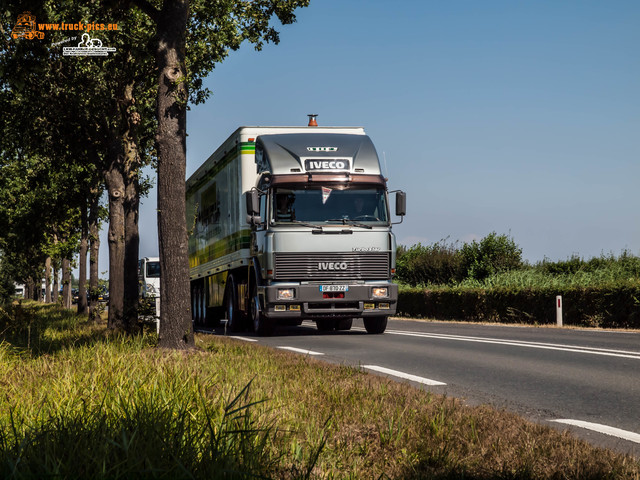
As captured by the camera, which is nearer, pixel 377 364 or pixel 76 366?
pixel 76 366

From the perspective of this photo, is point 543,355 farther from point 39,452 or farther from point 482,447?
point 39,452

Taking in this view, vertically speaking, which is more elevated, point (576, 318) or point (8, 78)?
point (8, 78)

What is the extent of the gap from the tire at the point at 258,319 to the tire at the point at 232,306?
1265mm

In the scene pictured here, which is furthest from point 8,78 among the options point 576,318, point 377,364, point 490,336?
point 576,318

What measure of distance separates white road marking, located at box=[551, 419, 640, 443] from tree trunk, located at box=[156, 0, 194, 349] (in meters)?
5.21

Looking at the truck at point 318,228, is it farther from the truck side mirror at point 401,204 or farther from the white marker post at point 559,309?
the white marker post at point 559,309

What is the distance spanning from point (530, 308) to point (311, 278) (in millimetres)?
9535

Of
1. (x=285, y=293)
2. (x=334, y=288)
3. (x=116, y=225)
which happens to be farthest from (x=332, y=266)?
(x=116, y=225)

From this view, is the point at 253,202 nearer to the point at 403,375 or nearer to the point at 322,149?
the point at 322,149

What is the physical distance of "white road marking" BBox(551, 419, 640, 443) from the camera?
18.5 ft

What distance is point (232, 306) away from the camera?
18.7 meters

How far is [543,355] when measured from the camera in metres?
11.7

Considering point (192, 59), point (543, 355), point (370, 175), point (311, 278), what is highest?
point (192, 59)
